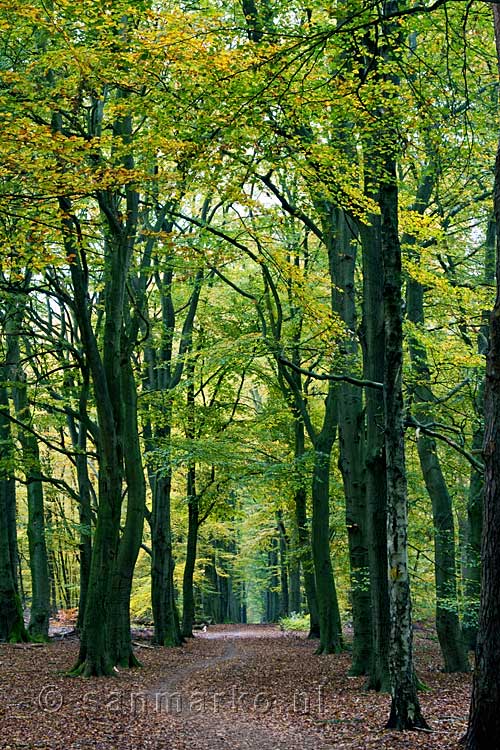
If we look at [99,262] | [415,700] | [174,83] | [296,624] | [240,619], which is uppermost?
[174,83]

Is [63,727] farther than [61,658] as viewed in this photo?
No

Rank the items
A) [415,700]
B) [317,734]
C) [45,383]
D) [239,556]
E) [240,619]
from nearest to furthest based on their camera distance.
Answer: [415,700] < [317,734] < [45,383] < [239,556] < [240,619]

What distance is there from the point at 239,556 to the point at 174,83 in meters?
38.2

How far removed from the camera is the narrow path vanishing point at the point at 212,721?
8.41 m

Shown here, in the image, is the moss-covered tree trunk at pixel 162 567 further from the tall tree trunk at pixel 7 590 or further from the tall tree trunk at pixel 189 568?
the tall tree trunk at pixel 7 590

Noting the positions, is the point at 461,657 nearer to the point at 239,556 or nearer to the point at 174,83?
the point at 174,83

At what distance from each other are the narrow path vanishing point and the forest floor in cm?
1

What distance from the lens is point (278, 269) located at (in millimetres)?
13273

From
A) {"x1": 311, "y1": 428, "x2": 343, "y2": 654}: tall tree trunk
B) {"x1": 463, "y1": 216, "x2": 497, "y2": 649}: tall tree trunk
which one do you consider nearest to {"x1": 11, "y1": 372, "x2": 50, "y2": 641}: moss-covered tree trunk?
{"x1": 311, "y1": 428, "x2": 343, "y2": 654}: tall tree trunk

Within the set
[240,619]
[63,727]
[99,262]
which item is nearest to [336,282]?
[99,262]

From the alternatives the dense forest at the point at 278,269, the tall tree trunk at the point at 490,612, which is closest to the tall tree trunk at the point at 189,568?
the dense forest at the point at 278,269

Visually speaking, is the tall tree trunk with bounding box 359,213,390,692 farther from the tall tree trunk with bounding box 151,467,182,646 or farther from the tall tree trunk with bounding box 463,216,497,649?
the tall tree trunk with bounding box 151,467,182,646

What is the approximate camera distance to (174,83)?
10.5 m

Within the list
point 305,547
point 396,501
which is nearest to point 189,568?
point 305,547
